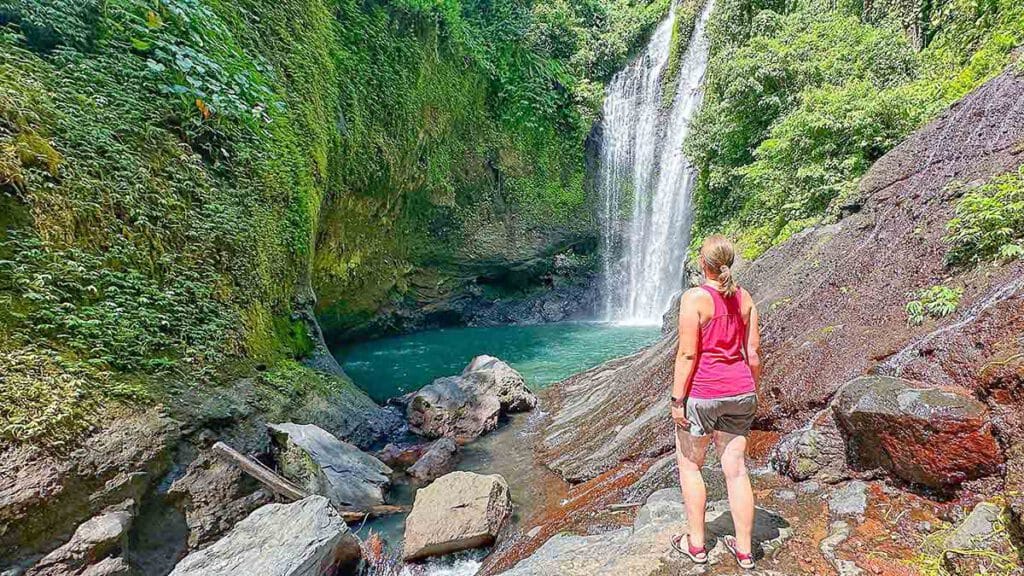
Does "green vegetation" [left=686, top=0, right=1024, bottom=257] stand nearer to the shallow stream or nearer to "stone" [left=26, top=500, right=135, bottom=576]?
the shallow stream

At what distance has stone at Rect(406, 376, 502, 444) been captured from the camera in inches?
332

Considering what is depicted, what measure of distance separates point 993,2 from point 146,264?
13.2m

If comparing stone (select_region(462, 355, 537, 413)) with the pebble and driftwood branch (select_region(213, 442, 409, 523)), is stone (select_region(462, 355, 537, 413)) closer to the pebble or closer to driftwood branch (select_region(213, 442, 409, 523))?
driftwood branch (select_region(213, 442, 409, 523))

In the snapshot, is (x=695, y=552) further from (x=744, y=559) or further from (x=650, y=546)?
(x=650, y=546)

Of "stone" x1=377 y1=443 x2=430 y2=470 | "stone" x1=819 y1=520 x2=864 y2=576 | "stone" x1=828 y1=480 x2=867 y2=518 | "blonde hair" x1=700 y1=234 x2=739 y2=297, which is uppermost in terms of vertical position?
"blonde hair" x1=700 y1=234 x2=739 y2=297

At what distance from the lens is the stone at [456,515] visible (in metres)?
4.92

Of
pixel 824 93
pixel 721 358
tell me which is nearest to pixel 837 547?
pixel 721 358

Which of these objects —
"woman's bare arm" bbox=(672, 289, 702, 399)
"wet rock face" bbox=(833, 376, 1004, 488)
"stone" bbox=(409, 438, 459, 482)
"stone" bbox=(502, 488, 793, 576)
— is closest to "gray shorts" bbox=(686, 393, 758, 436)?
"woman's bare arm" bbox=(672, 289, 702, 399)

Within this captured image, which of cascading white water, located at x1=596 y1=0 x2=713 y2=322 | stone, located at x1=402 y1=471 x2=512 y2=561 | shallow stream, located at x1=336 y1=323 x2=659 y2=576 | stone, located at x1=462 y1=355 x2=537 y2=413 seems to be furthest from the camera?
cascading white water, located at x1=596 y1=0 x2=713 y2=322

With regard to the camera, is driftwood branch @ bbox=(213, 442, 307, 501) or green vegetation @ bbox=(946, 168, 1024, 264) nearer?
green vegetation @ bbox=(946, 168, 1024, 264)

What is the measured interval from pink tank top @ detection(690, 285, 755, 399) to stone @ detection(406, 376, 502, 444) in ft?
21.1

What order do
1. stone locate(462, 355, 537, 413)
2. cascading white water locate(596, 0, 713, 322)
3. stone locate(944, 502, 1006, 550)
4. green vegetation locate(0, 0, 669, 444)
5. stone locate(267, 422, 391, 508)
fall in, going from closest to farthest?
stone locate(944, 502, 1006, 550) < green vegetation locate(0, 0, 669, 444) < stone locate(267, 422, 391, 508) < stone locate(462, 355, 537, 413) < cascading white water locate(596, 0, 713, 322)

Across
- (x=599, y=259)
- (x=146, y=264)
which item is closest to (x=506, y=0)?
(x=599, y=259)

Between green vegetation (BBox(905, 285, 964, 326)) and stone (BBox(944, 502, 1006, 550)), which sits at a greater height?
green vegetation (BBox(905, 285, 964, 326))
